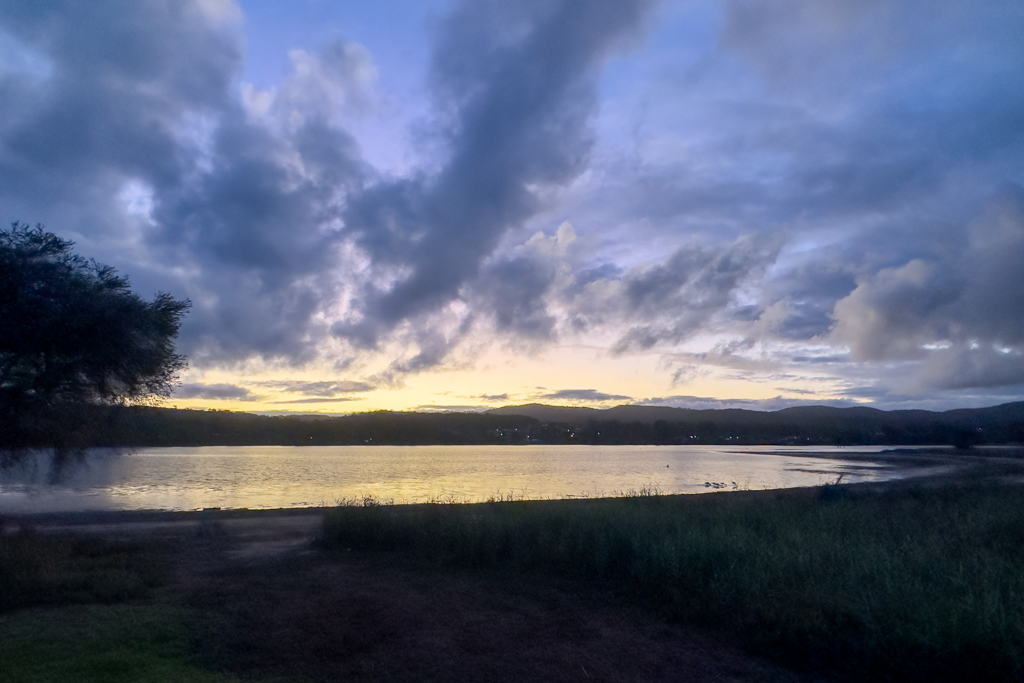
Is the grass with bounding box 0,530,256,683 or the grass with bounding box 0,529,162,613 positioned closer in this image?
the grass with bounding box 0,530,256,683

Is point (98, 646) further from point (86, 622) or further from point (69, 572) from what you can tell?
point (69, 572)

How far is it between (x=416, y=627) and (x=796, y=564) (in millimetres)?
5171

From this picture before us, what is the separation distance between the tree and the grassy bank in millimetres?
4843

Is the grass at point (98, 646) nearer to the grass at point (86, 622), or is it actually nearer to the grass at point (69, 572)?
the grass at point (86, 622)

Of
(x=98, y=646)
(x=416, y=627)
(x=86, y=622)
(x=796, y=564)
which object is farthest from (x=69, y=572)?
(x=796, y=564)

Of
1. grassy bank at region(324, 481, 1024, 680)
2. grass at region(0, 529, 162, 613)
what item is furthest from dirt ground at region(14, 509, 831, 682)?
grassy bank at region(324, 481, 1024, 680)

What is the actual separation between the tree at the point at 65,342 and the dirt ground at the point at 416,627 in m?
3.15

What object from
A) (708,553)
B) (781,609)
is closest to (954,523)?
(708,553)

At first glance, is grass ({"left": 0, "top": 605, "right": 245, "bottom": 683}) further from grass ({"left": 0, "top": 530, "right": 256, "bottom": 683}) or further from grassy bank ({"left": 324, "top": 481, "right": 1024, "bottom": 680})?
grassy bank ({"left": 324, "top": 481, "right": 1024, "bottom": 680})

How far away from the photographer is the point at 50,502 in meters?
25.2

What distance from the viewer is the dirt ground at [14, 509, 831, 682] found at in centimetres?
643

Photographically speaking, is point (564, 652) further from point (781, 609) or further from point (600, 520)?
point (600, 520)

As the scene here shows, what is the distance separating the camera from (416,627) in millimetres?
7699

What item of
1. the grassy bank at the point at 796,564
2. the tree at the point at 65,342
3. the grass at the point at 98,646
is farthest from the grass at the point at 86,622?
the grassy bank at the point at 796,564
